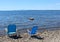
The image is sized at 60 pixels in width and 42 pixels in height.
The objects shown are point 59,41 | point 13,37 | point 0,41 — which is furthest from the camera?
point 13,37

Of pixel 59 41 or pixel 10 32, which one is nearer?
pixel 59 41

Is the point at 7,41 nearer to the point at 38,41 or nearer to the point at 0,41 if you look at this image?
the point at 0,41

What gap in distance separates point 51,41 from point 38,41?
0.82 m

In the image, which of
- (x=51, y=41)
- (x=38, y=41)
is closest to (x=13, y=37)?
(x=38, y=41)

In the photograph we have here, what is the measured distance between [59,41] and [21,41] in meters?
2.26

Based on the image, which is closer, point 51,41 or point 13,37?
point 51,41

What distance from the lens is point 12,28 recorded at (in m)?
13.2

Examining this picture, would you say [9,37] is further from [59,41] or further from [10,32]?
[59,41]

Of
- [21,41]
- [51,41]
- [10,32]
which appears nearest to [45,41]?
[51,41]

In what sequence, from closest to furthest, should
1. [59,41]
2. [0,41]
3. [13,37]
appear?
1. [59,41]
2. [0,41]
3. [13,37]

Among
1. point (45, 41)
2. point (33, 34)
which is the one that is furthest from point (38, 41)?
point (33, 34)

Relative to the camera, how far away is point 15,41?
11109mm

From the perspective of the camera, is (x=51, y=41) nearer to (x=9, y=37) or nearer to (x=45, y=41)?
(x=45, y=41)

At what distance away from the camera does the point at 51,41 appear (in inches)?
417
